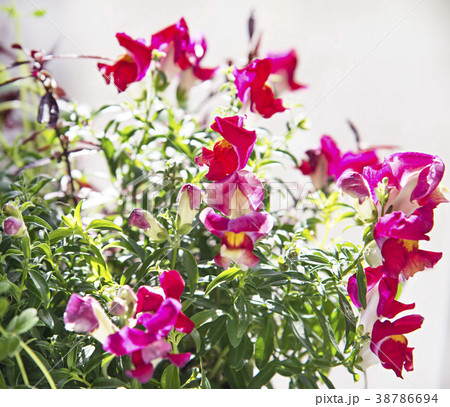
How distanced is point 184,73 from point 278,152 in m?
0.17

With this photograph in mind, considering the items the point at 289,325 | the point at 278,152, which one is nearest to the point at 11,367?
the point at 289,325

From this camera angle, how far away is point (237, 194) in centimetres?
49

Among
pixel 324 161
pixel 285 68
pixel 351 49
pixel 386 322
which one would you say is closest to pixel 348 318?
pixel 386 322

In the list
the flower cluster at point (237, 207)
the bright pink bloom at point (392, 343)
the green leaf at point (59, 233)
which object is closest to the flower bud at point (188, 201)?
the flower cluster at point (237, 207)

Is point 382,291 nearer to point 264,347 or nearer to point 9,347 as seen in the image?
point 264,347

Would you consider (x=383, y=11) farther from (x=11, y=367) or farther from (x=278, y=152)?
(x=11, y=367)

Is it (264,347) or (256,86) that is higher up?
(256,86)

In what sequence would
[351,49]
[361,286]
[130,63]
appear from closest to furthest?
1. [361,286]
2. [130,63]
3. [351,49]

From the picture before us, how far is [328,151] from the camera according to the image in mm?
717

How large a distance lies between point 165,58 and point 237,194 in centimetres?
28

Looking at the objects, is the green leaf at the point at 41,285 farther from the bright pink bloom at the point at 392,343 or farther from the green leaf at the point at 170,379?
the bright pink bloom at the point at 392,343

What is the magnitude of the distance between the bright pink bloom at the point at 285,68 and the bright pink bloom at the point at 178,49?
0.10 m

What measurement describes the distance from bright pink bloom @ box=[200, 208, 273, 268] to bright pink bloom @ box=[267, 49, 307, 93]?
309mm

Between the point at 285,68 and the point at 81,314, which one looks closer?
the point at 81,314
